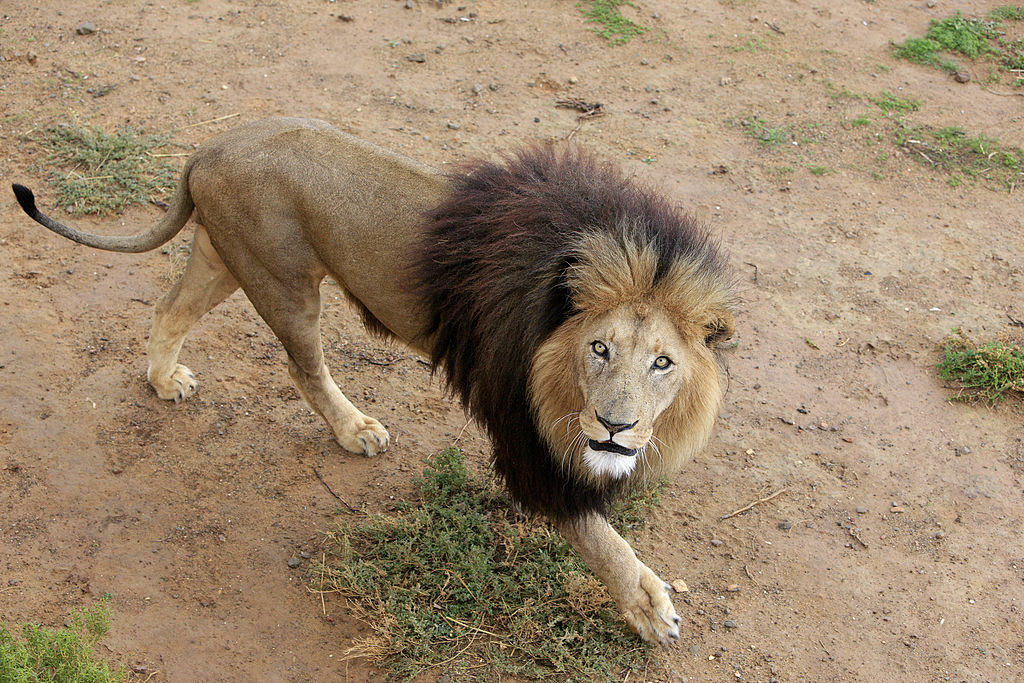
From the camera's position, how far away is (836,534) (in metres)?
3.93

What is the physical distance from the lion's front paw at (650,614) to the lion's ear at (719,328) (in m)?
1.06

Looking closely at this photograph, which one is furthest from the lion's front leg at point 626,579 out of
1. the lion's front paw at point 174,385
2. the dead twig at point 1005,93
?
the dead twig at point 1005,93

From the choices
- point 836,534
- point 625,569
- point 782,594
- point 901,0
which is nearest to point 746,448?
point 836,534

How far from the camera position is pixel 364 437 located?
414 centimetres

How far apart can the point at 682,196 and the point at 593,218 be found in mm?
3323

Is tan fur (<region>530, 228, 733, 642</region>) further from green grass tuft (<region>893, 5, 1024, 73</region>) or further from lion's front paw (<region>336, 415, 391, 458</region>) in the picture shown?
green grass tuft (<region>893, 5, 1024, 73</region>)

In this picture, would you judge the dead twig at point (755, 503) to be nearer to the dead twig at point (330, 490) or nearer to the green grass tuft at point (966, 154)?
the dead twig at point (330, 490)

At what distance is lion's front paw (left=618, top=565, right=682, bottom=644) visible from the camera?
3.32 m

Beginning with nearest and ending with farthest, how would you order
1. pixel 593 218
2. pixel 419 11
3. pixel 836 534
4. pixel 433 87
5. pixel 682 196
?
pixel 593 218, pixel 836 534, pixel 682 196, pixel 433 87, pixel 419 11

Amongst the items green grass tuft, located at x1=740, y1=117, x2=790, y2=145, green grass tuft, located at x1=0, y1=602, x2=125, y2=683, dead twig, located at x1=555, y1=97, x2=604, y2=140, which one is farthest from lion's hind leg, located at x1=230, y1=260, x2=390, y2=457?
green grass tuft, located at x1=740, y1=117, x2=790, y2=145

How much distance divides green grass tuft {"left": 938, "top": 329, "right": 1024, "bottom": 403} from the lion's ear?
2.51 metres

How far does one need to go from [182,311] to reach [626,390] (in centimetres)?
247

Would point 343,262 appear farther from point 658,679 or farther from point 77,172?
point 77,172

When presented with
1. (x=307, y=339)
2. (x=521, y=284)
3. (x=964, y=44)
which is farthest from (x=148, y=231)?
(x=964, y=44)
